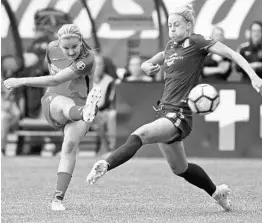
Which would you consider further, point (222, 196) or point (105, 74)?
point (105, 74)

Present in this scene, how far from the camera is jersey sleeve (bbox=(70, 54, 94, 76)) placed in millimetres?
8852

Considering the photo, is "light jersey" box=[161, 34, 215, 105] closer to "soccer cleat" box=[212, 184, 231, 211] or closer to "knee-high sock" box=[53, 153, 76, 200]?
"soccer cleat" box=[212, 184, 231, 211]

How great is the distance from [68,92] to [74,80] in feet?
0.41

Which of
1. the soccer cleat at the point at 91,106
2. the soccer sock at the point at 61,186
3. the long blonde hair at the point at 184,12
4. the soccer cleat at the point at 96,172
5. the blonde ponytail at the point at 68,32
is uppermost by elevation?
the long blonde hair at the point at 184,12

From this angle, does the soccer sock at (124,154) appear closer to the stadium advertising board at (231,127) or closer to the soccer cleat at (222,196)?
the soccer cleat at (222,196)

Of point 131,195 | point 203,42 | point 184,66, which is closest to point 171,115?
point 184,66

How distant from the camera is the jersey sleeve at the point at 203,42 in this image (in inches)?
330

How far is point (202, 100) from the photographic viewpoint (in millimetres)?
8234

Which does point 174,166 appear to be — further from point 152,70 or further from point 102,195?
point 102,195

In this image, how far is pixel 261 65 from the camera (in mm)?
15312

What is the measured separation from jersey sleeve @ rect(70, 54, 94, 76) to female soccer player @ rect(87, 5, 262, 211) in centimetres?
59

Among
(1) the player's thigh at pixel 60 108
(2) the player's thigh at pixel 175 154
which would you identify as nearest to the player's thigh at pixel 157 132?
(2) the player's thigh at pixel 175 154

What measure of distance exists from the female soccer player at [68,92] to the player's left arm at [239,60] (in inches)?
46.3

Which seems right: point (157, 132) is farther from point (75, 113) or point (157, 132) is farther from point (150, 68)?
point (75, 113)
